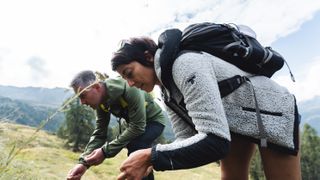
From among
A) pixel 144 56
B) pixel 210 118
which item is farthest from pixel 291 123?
pixel 144 56

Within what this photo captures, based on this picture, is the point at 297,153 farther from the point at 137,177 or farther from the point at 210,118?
the point at 137,177

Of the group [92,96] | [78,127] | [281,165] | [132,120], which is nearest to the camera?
[281,165]

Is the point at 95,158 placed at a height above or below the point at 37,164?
above

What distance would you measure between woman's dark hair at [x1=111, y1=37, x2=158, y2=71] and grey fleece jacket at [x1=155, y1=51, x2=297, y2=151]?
415mm

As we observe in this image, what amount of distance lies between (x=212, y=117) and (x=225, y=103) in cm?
38

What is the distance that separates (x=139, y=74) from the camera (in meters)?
3.01

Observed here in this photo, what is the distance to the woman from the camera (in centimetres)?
230

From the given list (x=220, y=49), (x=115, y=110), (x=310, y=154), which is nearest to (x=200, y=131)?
(x=220, y=49)

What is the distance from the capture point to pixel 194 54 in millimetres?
2514

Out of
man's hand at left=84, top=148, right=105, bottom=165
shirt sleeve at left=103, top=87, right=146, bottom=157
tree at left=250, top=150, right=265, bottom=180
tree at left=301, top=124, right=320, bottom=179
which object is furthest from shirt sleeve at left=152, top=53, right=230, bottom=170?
tree at left=301, top=124, right=320, bottom=179

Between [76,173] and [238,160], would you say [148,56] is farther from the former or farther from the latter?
[76,173]

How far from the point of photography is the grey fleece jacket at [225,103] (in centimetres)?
233

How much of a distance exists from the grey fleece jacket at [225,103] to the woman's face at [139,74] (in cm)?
39

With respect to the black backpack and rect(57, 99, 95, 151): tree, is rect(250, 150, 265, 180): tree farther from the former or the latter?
the black backpack
